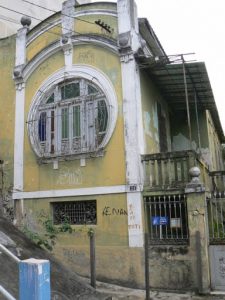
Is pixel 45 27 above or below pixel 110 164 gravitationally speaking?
above

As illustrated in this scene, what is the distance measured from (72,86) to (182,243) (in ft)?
18.8

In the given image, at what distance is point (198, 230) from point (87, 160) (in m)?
3.69

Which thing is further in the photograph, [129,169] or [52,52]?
→ [52,52]

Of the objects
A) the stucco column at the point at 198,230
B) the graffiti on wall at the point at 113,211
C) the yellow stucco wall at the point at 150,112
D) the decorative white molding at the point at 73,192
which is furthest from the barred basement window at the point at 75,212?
the stucco column at the point at 198,230

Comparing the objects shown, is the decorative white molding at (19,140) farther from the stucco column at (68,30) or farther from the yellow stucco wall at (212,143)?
the yellow stucco wall at (212,143)

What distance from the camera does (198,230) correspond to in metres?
8.87

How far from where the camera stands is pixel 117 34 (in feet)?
34.9

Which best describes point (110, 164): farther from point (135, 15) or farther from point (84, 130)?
point (135, 15)

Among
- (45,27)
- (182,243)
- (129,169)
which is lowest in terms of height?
(182,243)

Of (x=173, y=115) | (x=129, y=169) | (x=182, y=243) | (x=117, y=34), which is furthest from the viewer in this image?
(x=173, y=115)

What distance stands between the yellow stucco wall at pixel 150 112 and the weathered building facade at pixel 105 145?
3cm

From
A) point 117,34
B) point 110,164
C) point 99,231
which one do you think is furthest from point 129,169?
point 117,34

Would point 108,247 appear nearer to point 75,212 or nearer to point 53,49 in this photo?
point 75,212

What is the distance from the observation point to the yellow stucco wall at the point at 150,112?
10.9 m
